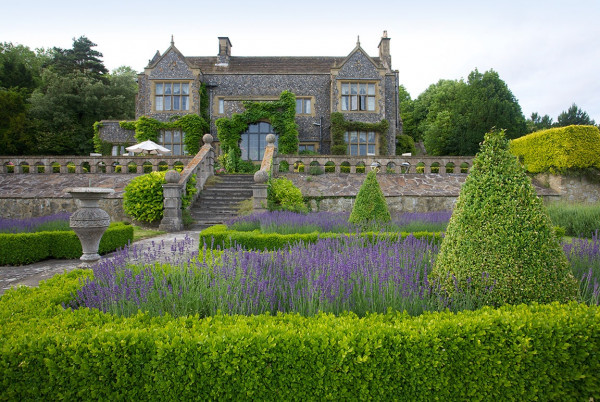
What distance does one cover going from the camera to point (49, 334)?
238cm

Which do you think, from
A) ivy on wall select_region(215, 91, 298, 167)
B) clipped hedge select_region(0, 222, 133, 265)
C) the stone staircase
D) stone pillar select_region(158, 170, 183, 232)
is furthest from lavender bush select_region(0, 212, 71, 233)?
ivy on wall select_region(215, 91, 298, 167)

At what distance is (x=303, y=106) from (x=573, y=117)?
39.4 m

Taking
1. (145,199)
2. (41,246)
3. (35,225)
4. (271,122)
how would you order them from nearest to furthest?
(41,246)
(35,225)
(145,199)
(271,122)

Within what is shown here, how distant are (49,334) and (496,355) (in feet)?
10.0

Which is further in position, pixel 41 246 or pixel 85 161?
pixel 85 161

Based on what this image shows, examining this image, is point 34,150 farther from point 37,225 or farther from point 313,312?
point 313,312

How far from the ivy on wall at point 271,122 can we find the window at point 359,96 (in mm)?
3692

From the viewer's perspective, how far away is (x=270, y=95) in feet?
81.5

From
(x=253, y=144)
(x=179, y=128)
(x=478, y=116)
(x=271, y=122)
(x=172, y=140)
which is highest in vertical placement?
(x=478, y=116)

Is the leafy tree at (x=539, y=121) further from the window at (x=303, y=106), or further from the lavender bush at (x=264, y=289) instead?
the lavender bush at (x=264, y=289)

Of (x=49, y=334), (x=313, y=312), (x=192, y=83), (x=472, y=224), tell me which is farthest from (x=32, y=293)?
(x=192, y=83)

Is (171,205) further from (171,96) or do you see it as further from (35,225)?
(171,96)

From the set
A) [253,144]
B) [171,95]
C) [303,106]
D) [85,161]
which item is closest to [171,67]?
[171,95]

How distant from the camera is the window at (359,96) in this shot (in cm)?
2428
